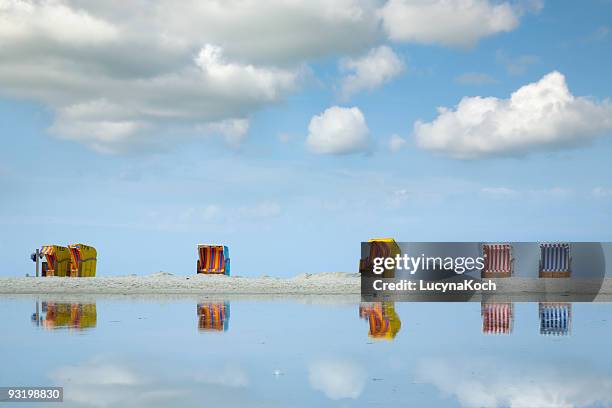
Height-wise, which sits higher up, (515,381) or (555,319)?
(515,381)

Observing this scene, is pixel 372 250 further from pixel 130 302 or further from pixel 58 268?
pixel 58 268

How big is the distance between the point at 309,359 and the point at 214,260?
29.1 metres

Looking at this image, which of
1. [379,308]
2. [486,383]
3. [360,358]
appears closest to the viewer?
[486,383]

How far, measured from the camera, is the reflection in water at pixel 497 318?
12.9 meters

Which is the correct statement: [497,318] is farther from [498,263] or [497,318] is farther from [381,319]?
[498,263]

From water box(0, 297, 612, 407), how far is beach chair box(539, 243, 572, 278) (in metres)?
20.3

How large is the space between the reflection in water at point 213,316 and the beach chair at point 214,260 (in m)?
17.1

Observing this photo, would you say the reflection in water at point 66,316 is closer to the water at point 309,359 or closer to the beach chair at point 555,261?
the water at point 309,359

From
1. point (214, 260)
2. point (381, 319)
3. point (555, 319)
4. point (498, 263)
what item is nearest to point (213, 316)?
point (381, 319)

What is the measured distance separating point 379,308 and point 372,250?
42.7ft

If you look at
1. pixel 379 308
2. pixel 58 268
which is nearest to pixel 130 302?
pixel 379 308

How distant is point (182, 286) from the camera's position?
29422 millimetres

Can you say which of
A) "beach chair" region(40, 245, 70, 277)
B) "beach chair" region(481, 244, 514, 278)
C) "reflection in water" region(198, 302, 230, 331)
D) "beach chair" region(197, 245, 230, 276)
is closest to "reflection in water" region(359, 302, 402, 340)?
"reflection in water" region(198, 302, 230, 331)

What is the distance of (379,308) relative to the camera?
1875 cm
